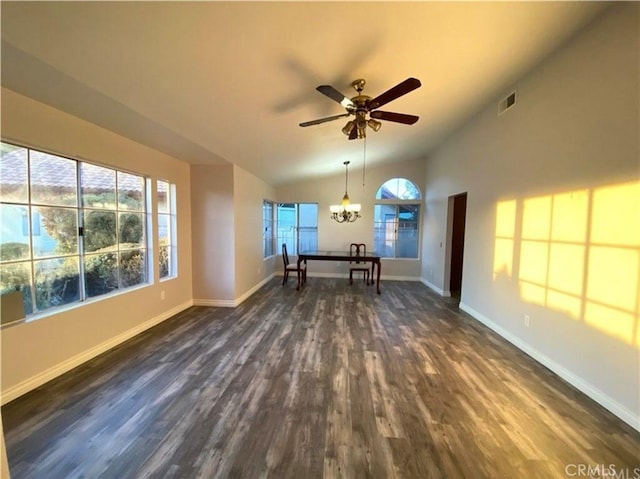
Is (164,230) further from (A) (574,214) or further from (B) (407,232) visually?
(B) (407,232)

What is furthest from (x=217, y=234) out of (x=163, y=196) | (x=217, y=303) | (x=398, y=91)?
(x=398, y=91)

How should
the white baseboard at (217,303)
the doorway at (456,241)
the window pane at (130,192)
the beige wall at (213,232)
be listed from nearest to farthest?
the window pane at (130,192), the beige wall at (213,232), the white baseboard at (217,303), the doorway at (456,241)

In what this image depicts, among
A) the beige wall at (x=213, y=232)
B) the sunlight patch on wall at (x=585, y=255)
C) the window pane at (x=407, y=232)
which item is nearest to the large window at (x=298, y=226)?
the window pane at (x=407, y=232)

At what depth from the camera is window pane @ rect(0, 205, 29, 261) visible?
2068 millimetres

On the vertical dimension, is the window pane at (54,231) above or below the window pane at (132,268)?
above

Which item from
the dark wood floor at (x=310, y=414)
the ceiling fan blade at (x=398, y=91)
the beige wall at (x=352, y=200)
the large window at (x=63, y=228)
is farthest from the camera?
the beige wall at (x=352, y=200)

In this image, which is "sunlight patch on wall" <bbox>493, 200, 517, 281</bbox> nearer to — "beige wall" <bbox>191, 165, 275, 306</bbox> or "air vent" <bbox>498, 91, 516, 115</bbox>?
"air vent" <bbox>498, 91, 516, 115</bbox>

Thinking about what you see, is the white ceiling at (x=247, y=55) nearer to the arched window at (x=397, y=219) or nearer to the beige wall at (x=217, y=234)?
the beige wall at (x=217, y=234)

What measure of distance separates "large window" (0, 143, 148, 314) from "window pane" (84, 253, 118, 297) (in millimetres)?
10

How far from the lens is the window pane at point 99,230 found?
2.76m

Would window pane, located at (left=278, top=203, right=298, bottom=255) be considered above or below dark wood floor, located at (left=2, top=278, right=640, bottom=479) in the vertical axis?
above

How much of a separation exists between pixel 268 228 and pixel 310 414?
521 centimetres

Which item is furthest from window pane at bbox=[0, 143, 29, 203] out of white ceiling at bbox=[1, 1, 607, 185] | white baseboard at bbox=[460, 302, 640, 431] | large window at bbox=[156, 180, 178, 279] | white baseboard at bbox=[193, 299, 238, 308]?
white baseboard at bbox=[460, 302, 640, 431]

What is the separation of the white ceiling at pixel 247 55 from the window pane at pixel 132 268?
1382 millimetres
